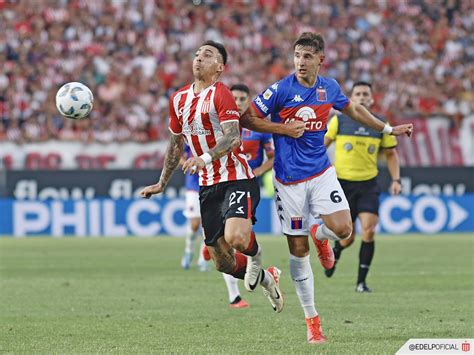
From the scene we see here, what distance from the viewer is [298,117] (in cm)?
947

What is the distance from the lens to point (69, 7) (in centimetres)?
3097

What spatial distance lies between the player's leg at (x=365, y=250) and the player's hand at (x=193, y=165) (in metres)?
5.52

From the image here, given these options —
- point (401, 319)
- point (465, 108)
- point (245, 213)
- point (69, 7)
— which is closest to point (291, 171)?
point (245, 213)

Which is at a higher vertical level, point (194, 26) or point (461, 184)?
point (194, 26)

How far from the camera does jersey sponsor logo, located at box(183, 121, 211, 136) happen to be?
9391 mm

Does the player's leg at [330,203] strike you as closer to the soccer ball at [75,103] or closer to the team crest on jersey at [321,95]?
the team crest on jersey at [321,95]

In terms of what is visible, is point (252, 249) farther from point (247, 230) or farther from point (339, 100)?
point (339, 100)

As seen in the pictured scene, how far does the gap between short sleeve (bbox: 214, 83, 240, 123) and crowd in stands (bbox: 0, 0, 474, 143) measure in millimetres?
18417

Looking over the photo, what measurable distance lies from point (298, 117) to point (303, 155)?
13.5 inches

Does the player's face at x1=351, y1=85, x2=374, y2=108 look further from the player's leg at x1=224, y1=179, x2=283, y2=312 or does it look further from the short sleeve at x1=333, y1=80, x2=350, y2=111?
the player's leg at x1=224, y1=179, x2=283, y2=312

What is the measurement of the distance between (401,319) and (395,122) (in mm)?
17634

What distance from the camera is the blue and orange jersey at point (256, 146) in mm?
13531

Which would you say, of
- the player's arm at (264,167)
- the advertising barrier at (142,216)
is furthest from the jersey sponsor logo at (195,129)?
the advertising barrier at (142,216)

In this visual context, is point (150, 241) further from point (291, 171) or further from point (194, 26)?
point (291, 171)
